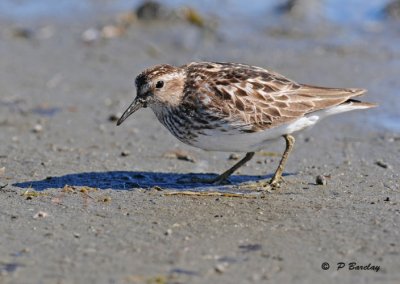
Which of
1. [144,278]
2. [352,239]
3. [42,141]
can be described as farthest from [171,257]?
[42,141]

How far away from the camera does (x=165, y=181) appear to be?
909cm

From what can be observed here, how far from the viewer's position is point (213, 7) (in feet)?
58.2

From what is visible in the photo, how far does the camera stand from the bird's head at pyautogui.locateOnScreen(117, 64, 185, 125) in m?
8.90

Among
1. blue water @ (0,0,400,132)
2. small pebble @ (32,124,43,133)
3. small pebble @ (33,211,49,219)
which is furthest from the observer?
blue water @ (0,0,400,132)

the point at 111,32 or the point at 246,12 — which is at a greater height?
the point at 246,12

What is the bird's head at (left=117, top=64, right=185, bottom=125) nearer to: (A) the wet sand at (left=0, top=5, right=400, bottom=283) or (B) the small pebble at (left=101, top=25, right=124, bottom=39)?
(A) the wet sand at (left=0, top=5, right=400, bottom=283)

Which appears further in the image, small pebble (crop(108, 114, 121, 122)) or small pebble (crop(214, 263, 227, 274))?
small pebble (crop(108, 114, 121, 122))

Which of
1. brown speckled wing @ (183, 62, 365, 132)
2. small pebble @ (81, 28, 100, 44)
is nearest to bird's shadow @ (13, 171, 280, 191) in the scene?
brown speckled wing @ (183, 62, 365, 132)

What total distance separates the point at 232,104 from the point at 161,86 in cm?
87

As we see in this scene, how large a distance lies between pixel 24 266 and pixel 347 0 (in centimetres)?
1306

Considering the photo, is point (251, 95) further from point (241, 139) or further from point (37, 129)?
point (37, 129)

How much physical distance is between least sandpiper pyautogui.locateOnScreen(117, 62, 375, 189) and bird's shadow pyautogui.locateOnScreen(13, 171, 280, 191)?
26cm
